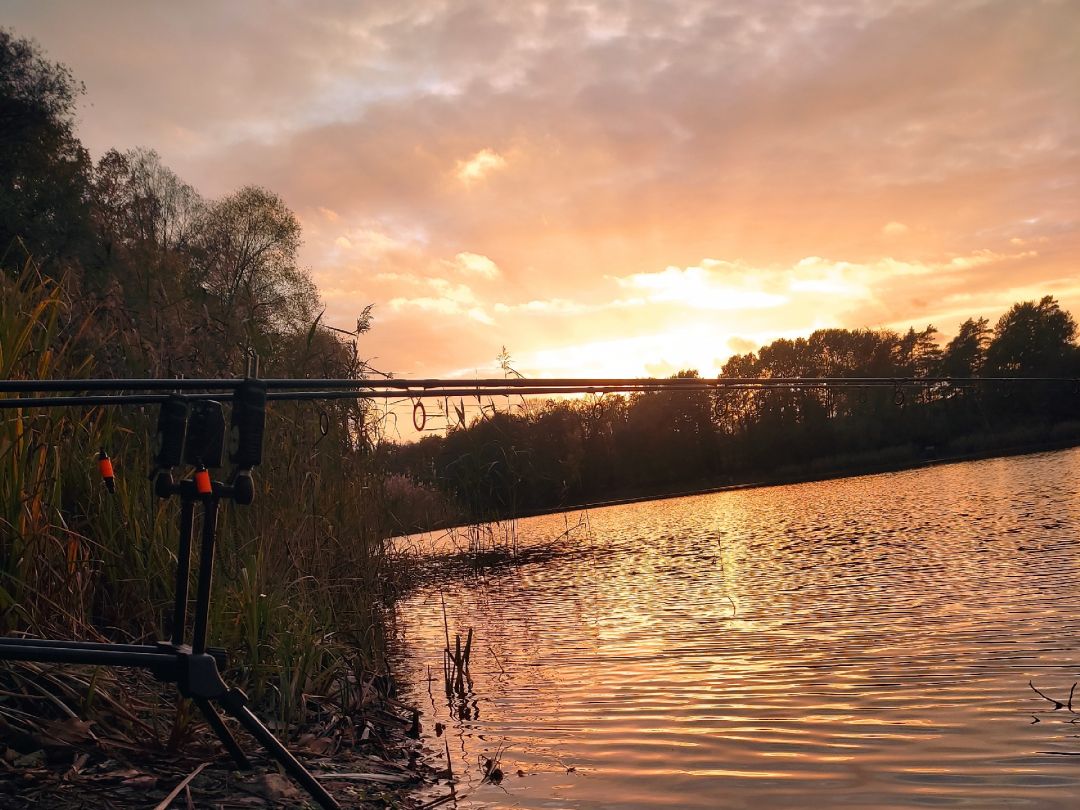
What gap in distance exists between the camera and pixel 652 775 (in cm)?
452

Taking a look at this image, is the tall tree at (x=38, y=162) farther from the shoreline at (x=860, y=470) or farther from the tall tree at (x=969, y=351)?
the tall tree at (x=969, y=351)

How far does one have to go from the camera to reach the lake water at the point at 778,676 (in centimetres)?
425

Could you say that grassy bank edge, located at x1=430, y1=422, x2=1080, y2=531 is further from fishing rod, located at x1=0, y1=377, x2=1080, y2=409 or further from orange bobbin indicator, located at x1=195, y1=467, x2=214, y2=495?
orange bobbin indicator, located at x1=195, y1=467, x2=214, y2=495

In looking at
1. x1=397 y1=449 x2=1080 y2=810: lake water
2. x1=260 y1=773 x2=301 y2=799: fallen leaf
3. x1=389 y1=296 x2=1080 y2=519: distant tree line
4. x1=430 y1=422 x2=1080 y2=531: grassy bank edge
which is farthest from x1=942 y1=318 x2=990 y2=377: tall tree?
x1=260 y1=773 x2=301 y2=799: fallen leaf

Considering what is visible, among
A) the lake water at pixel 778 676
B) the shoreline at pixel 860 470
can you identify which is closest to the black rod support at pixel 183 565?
the lake water at pixel 778 676

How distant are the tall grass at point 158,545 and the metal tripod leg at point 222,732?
496 mm

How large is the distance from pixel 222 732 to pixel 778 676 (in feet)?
15.3

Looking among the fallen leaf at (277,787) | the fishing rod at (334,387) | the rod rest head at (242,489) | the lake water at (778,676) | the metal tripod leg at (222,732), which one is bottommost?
the lake water at (778,676)

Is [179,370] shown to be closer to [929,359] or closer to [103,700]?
[103,700]

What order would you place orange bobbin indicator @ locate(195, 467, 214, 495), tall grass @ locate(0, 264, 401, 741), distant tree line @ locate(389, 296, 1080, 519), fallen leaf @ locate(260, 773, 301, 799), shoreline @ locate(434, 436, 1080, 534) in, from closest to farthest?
orange bobbin indicator @ locate(195, 467, 214, 495) → fallen leaf @ locate(260, 773, 301, 799) → tall grass @ locate(0, 264, 401, 741) → shoreline @ locate(434, 436, 1080, 534) → distant tree line @ locate(389, 296, 1080, 519)

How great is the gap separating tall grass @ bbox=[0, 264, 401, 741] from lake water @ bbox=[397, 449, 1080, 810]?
1.09m

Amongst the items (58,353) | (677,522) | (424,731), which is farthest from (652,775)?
(677,522)

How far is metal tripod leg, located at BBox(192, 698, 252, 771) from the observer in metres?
2.83

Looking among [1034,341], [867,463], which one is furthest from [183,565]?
[1034,341]
